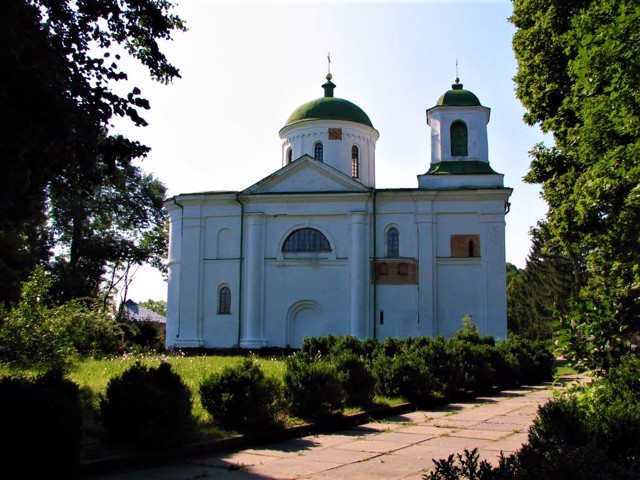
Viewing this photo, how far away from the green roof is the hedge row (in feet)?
54.1

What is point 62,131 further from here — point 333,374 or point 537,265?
point 537,265

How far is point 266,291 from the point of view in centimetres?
3309

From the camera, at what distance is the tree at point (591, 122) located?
1028 cm

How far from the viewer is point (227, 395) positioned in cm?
964

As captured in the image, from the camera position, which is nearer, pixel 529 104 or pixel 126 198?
pixel 529 104

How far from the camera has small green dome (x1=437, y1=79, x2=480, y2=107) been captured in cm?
3366

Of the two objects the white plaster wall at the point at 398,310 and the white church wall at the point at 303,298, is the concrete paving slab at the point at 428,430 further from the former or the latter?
the white church wall at the point at 303,298

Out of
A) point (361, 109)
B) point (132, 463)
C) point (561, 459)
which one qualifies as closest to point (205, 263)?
point (361, 109)

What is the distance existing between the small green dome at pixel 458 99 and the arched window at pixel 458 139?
93 cm

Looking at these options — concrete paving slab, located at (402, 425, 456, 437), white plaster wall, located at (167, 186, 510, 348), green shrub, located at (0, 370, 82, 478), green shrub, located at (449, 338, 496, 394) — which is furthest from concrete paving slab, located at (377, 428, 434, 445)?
white plaster wall, located at (167, 186, 510, 348)

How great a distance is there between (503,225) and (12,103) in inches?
1109

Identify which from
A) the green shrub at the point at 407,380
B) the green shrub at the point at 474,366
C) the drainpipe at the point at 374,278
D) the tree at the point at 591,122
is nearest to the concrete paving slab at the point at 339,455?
the tree at the point at 591,122

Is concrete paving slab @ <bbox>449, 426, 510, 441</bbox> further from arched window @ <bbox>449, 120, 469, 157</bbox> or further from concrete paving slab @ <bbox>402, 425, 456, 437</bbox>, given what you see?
arched window @ <bbox>449, 120, 469, 157</bbox>

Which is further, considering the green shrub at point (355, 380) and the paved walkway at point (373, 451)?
the green shrub at point (355, 380)
